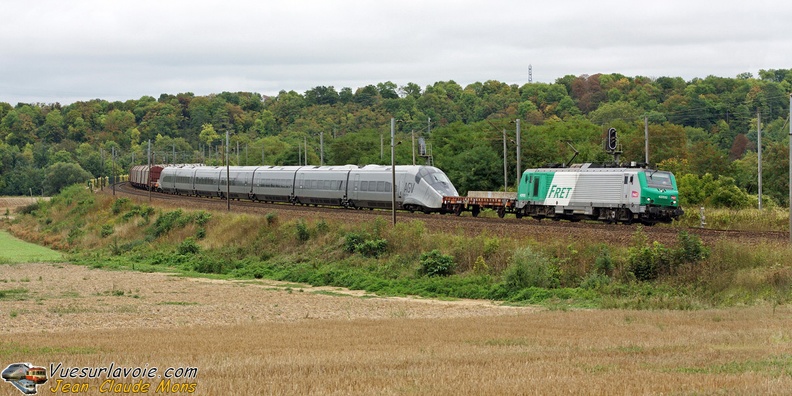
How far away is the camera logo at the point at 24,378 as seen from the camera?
14.0 m

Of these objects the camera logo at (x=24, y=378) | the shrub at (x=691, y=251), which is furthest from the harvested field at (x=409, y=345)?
the shrub at (x=691, y=251)

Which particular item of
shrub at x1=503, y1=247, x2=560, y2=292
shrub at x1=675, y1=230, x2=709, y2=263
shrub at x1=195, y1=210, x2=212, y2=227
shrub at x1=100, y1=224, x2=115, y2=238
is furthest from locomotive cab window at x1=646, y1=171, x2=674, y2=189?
shrub at x1=100, y1=224, x2=115, y2=238

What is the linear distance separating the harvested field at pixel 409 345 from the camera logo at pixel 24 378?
6.8 inches

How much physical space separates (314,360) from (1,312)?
19517 mm

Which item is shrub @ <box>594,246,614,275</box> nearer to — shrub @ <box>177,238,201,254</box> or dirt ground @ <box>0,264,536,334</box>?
dirt ground @ <box>0,264,536,334</box>

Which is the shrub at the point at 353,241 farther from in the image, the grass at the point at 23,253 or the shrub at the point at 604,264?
the grass at the point at 23,253

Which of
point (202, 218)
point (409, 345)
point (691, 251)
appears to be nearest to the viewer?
point (409, 345)

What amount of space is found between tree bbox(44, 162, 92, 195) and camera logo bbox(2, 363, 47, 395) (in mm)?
167110

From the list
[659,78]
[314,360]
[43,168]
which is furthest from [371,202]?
[43,168]

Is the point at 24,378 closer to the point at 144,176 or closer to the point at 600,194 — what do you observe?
the point at 600,194

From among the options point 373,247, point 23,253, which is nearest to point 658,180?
point 373,247

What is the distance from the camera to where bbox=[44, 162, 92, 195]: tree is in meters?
173

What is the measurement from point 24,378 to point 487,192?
46099mm

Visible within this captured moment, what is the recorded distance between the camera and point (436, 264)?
4153 centimetres
